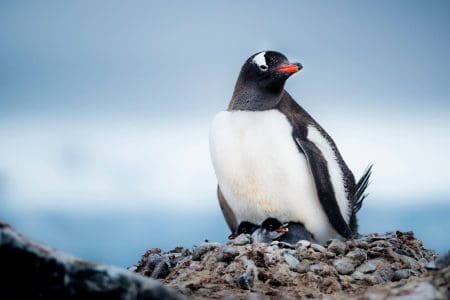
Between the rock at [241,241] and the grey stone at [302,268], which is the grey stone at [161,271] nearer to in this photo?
the rock at [241,241]

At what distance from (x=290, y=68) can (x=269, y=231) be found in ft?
5.47

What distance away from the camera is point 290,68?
7.02 m

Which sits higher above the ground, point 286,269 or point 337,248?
point 337,248

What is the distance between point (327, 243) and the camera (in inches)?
265

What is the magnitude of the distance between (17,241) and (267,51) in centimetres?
422

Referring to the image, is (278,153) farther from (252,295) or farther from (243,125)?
(252,295)

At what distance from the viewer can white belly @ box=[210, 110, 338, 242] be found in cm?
681

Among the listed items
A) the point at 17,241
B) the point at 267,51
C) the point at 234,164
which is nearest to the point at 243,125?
the point at 234,164

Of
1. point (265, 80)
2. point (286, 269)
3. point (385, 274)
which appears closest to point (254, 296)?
point (286, 269)

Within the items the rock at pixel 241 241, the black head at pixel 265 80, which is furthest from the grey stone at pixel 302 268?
the black head at pixel 265 80

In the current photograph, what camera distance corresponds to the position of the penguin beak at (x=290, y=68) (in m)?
7.01

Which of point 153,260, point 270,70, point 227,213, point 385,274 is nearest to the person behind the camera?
point 385,274

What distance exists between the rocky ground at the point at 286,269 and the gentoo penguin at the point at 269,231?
0.73ft

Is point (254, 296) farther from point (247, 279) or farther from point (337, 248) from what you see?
point (337, 248)
